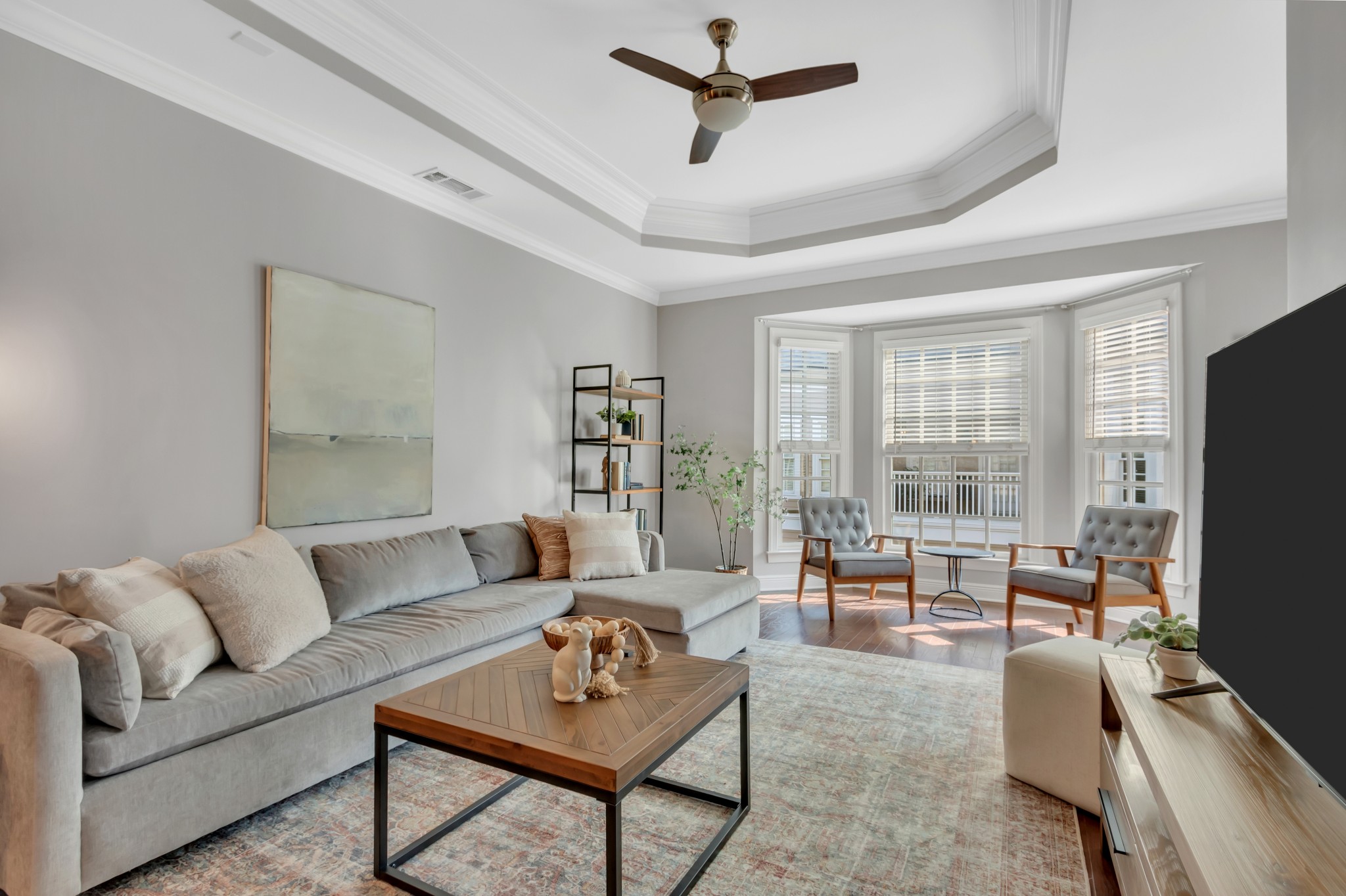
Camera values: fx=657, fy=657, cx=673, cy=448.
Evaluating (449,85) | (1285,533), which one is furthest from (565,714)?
(449,85)

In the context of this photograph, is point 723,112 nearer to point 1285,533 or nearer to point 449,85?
point 449,85

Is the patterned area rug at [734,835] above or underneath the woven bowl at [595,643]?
underneath

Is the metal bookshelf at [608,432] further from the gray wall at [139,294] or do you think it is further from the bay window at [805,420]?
the gray wall at [139,294]

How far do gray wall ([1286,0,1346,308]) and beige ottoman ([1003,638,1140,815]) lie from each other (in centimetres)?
124

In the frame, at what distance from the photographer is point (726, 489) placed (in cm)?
589

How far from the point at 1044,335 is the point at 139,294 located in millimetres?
5958

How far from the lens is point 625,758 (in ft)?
5.25

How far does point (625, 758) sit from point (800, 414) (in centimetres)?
484

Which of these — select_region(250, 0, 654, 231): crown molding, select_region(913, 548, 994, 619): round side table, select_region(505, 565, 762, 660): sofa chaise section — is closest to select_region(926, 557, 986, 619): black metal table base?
select_region(913, 548, 994, 619): round side table

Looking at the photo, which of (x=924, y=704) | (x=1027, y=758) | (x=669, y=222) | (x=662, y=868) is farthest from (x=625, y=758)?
(x=669, y=222)

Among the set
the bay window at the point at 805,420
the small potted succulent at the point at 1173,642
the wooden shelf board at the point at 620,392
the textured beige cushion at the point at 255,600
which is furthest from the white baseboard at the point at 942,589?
the textured beige cushion at the point at 255,600

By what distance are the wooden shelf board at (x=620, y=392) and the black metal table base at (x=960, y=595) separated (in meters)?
2.78

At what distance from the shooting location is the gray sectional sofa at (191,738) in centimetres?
162

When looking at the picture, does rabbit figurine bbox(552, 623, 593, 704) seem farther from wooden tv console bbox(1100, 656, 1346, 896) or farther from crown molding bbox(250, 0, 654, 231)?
crown molding bbox(250, 0, 654, 231)
